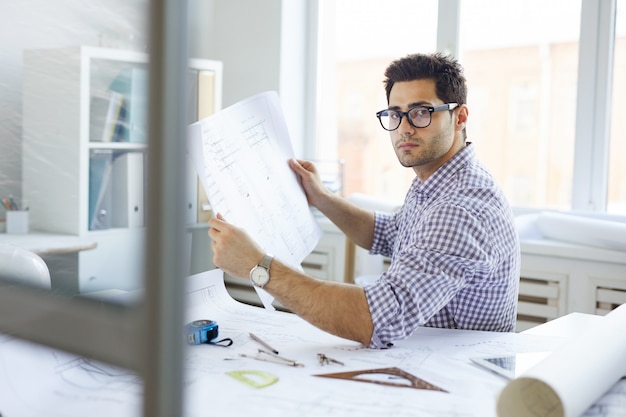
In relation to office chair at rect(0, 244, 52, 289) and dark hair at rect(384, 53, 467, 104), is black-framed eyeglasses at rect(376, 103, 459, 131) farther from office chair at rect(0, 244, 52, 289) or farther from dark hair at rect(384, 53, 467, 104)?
office chair at rect(0, 244, 52, 289)

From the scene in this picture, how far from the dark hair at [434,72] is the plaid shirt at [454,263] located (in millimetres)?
149

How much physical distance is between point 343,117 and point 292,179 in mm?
2063

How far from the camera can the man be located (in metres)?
1.30

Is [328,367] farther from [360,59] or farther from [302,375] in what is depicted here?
[360,59]

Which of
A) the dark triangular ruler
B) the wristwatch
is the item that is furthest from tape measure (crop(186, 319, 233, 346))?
the dark triangular ruler

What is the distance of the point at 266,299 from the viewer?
1.48m

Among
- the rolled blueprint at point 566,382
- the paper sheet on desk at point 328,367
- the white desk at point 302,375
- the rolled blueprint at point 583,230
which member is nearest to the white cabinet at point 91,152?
the white desk at point 302,375

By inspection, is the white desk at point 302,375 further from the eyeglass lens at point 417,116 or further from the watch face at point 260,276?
the eyeglass lens at point 417,116

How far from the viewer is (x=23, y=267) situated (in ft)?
1.59

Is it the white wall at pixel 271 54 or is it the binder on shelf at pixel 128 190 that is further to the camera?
the white wall at pixel 271 54

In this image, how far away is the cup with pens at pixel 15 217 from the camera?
1.73ft

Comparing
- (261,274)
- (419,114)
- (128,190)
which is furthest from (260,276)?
(128,190)

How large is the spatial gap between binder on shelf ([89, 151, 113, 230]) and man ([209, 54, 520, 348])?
31.8 inches

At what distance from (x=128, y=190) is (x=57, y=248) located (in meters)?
0.14
